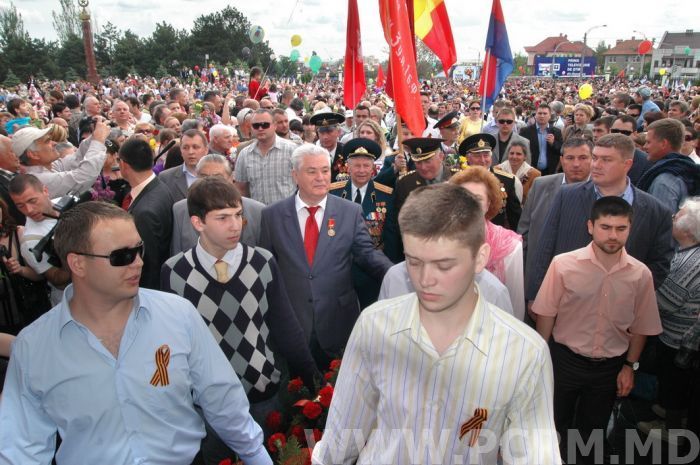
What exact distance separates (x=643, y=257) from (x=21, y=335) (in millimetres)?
3813

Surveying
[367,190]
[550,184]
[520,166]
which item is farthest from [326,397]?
[520,166]

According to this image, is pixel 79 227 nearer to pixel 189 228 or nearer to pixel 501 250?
pixel 189 228

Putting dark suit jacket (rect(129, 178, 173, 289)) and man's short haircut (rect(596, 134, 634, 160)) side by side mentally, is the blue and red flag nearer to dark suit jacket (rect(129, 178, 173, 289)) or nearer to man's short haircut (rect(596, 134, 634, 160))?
man's short haircut (rect(596, 134, 634, 160))

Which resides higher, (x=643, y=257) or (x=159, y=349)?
(x=159, y=349)

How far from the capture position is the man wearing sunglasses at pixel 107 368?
1.82m

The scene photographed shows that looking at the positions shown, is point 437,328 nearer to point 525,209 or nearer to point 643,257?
point 643,257

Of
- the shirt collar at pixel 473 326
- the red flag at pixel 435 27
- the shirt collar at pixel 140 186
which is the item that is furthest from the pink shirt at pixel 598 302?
the red flag at pixel 435 27

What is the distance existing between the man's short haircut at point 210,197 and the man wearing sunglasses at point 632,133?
5.18m

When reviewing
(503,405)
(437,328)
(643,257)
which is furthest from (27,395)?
(643,257)

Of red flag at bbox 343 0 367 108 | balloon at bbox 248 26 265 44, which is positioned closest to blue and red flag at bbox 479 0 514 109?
red flag at bbox 343 0 367 108

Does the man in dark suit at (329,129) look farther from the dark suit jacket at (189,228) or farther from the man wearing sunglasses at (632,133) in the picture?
the man wearing sunglasses at (632,133)

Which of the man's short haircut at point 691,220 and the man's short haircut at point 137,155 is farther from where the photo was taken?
the man's short haircut at point 137,155

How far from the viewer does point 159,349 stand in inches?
76.3

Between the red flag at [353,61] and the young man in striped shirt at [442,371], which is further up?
the red flag at [353,61]
